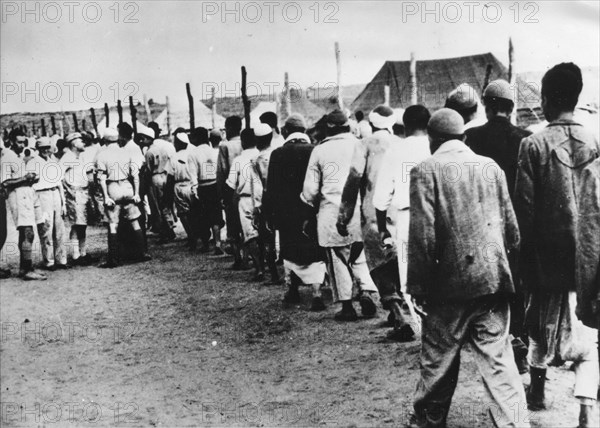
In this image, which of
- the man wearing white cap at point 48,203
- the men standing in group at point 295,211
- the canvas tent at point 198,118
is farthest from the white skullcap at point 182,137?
the canvas tent at point 198,118

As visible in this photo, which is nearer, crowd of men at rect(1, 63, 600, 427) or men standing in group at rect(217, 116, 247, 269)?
crowd of men at rect(1, 63, 600, 427)

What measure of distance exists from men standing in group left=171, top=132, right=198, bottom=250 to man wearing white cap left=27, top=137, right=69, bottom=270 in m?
2.05

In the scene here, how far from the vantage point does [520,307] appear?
14.4ft

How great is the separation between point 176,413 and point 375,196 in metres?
2.33

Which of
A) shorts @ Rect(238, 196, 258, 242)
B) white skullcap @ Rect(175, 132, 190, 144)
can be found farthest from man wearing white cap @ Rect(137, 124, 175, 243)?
shorts @ Rect(238, 196, 258, 242)

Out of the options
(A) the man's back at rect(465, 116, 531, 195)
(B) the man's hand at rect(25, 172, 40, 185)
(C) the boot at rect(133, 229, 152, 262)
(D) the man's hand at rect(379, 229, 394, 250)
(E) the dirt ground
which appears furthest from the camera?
(C) the boot at rect(133, 229, 152, 262)

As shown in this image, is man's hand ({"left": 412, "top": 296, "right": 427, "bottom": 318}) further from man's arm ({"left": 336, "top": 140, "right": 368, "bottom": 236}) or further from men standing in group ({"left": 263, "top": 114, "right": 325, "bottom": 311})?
men standing in group ({"left": 263, "top": 114, "right": 325, "bottom": 311})

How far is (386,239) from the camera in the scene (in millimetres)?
5930

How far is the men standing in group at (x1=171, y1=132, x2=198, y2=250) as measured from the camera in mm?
11867

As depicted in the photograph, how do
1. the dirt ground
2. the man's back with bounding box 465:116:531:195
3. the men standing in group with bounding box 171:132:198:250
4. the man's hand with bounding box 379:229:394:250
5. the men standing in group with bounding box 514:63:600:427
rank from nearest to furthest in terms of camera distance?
the men standing in group with bounding box 514:63:600:427
the dirt ground
the man's back with bounding box 465:116:531:195
the man's hand with bounding box 379:229:394:250
the men standing in group with bounding box 171:132:198:250

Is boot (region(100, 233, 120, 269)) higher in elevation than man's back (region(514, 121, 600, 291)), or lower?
lower

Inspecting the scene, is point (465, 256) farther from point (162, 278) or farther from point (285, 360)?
point (162, 278)

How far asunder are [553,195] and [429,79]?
1136 inches

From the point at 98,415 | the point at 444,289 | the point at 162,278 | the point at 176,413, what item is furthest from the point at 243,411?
the point at 162,278
